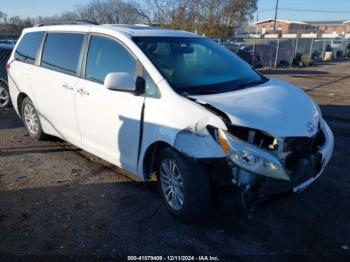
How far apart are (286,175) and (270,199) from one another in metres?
0.27

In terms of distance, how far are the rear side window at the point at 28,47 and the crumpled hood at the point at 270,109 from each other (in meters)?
3.29

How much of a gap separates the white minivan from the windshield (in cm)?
1

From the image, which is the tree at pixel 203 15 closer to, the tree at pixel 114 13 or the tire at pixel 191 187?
the tree at pixel 114 13

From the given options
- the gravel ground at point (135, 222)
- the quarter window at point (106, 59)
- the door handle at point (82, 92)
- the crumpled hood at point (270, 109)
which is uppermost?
Result: the quarter window at point (106, 59)

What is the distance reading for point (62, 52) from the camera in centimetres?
483

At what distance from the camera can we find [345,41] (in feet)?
107

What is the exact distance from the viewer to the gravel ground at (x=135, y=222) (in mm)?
3100

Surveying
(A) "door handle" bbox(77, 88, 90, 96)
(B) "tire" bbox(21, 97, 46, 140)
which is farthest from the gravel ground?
(A) "door handle" bbox(77, 88, 90, 96)

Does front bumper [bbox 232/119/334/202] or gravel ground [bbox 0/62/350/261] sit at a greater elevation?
front bumper [bbox 232/119/334/202]

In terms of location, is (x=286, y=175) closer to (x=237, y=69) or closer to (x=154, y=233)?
(x=154, y=233)

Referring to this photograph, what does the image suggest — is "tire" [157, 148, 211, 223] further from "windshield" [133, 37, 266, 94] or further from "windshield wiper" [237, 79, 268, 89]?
"windshield wiper" [237, 79, 268, 89]

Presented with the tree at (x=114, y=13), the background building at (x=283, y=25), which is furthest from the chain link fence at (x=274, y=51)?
the background building at (x=283, y=25)

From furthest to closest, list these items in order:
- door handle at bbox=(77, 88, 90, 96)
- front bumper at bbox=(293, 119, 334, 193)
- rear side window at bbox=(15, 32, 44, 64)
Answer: rear side window at bbox=(15, 32, 44, 64), door handle at bbox=(77, 88, 90, 96), front bumper at bbox=(293, 119, 334, 193)

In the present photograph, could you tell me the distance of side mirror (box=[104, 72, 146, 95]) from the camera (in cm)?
351
